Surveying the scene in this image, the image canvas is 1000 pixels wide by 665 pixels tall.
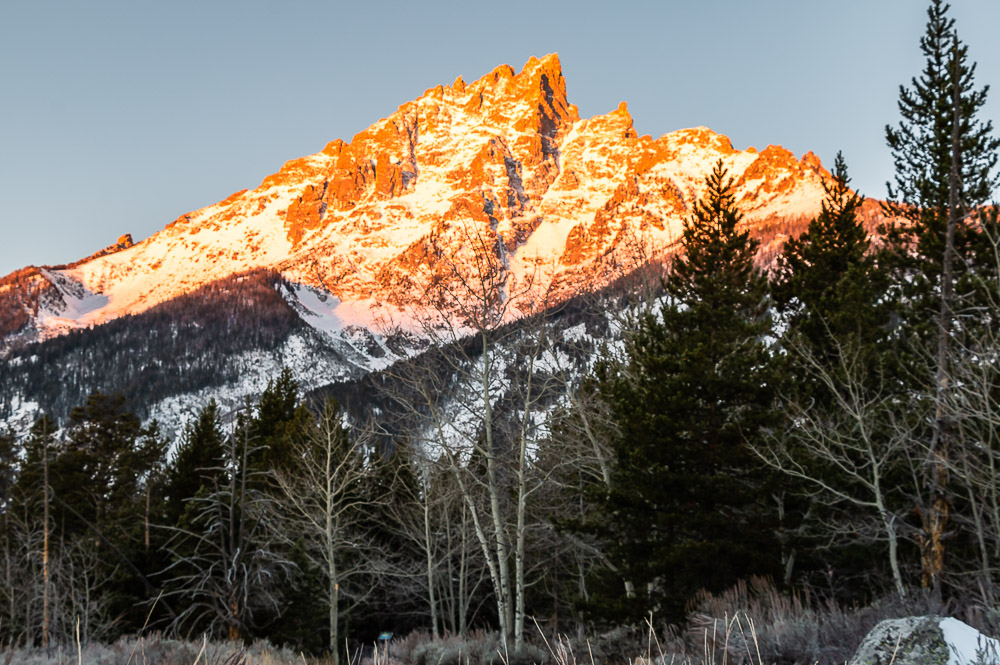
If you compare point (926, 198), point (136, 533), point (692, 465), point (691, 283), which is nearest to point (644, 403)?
point (692, 465)

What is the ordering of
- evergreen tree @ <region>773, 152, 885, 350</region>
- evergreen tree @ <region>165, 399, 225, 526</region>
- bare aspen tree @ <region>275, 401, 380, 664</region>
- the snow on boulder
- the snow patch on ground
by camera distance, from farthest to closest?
evergreen tree @ <region>165, 399, 225, 526</region> < bare aspen tree @ <region>275, 401, 380, 664</region> < evergreen tree @ <region>773, 152, 885, 350</region> < the snow on boulder < the snow patch on ground

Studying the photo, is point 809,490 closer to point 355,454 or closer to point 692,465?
point 692,465

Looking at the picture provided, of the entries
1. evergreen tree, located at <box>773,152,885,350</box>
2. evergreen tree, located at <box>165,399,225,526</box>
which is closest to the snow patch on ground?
evergreen tree, located at <box>773,152,885,350</box>

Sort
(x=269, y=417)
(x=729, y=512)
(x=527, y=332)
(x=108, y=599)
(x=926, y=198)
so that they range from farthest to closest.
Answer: (x=269, y=417), (x=108, y=599), (x=926, y=198), (x=527, y=332), (x=729, y=512)

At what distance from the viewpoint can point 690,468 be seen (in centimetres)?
1281

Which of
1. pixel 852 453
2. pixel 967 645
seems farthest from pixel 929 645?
pixel 852 453

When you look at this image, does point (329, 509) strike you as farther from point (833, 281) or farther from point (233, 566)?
point (833, 281)

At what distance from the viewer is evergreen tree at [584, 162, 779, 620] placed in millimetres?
11781

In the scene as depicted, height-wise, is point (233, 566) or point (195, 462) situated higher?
point (195, 462)

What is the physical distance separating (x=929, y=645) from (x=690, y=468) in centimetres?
948

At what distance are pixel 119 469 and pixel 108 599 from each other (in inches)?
489

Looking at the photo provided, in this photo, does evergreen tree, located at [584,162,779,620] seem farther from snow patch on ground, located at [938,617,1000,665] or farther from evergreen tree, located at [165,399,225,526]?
evergreen tree, located at [165,399,225,526]

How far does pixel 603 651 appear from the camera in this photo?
10.5 metres

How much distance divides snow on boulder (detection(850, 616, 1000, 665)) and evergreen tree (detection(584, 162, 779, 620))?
7746 millimetres
